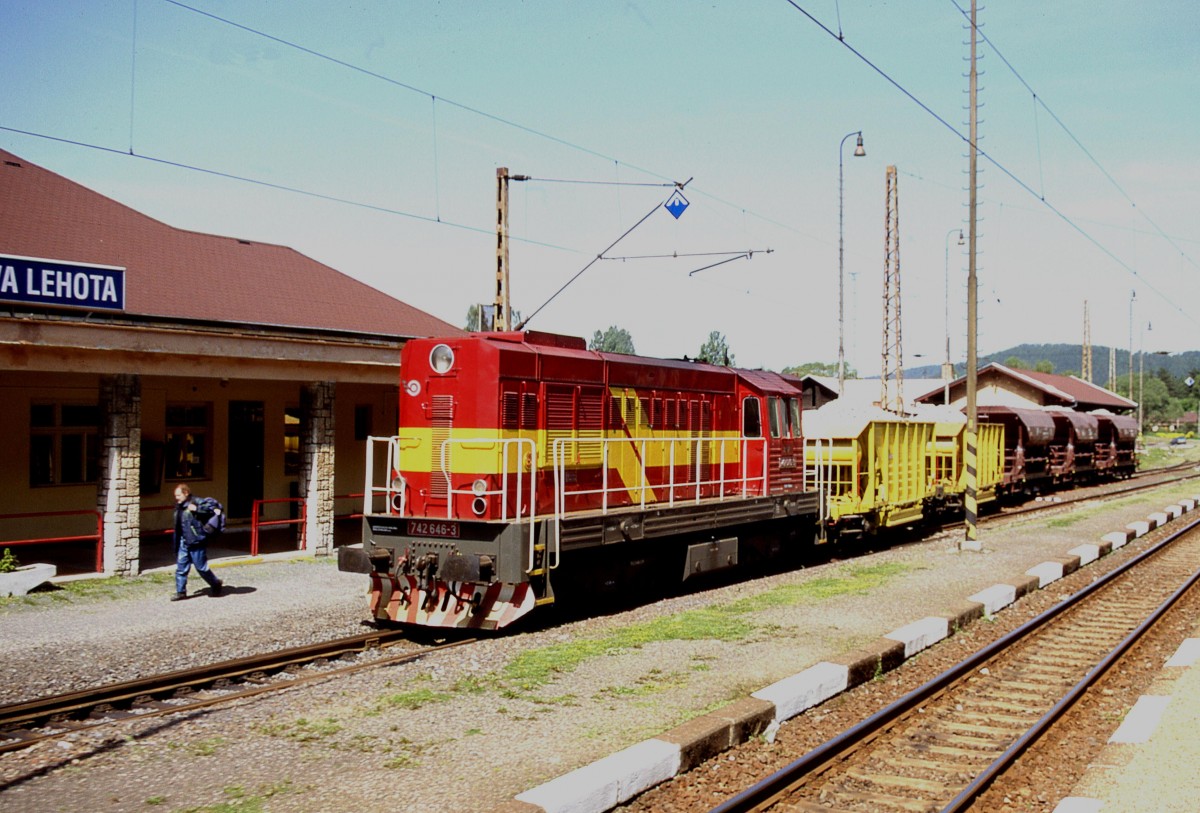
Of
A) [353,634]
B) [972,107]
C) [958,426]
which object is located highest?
[972,107]

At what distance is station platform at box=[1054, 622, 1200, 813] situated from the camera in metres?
5.98

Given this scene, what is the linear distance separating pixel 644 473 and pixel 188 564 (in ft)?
20.1

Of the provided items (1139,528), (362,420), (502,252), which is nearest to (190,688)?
(502,252)

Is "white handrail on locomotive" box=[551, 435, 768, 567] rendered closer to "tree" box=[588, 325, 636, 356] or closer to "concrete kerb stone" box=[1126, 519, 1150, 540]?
"concrete kerb stone" box=[1126, 519, 1150, 540]

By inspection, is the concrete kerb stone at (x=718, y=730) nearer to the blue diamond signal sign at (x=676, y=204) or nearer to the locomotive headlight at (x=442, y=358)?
the locomotive headlight at (x=442, y=358)

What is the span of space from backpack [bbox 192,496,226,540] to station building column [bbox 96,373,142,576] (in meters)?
2.07

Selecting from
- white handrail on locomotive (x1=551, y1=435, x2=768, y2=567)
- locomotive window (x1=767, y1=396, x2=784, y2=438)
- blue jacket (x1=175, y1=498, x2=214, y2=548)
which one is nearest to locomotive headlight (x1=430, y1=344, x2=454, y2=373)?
white handrail on locomotive (x1=551, y1=435, x2=768, y2=567)

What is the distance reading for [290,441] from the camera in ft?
68.4

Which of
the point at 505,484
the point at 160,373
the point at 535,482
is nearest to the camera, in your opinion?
the point at 505,484

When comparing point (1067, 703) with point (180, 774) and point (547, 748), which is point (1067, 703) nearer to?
point (547, 748)

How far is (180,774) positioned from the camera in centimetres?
626

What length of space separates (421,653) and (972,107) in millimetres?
15189

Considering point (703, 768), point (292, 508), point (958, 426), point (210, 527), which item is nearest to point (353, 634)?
point (210, 527)

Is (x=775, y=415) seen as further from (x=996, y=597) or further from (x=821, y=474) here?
(x=996, y=597)
